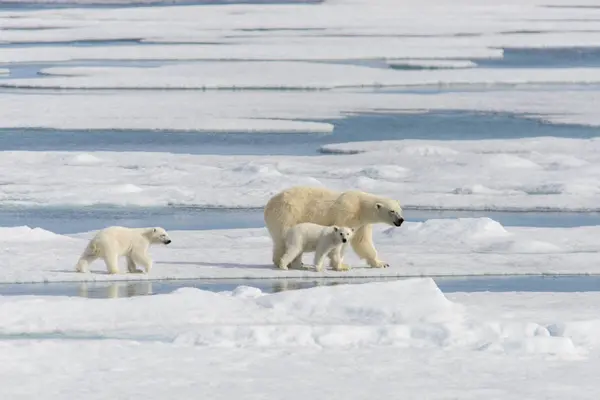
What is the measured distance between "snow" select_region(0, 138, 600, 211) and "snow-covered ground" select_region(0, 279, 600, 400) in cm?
393

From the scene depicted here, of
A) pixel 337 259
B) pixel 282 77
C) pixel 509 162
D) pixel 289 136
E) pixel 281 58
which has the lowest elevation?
pixel 337 259

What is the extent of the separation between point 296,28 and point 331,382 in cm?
2811

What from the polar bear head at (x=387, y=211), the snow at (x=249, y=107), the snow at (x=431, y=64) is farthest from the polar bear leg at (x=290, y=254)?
the snow at (x=431, y=64)

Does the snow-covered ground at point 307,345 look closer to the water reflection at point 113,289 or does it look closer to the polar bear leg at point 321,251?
the water reflection at point 113,289

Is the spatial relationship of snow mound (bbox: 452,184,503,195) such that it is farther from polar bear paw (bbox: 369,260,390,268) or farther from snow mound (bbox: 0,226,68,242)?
snow mound (bbox: 0,226,68,242)

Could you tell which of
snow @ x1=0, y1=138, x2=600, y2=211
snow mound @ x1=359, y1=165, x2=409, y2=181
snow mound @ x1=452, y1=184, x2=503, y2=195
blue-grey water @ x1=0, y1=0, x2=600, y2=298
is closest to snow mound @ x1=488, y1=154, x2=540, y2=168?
snow @ x1=0, y1=138, x2=600, y2=211

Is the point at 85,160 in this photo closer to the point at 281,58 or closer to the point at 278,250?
the point at 278,250

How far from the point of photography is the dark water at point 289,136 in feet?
48.1

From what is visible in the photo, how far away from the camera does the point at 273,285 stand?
759cm

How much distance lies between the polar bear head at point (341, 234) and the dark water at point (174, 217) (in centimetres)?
224

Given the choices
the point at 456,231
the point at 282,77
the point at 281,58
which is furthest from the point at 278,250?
the point at 281,58

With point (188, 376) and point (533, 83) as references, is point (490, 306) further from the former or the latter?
point (533, 83)

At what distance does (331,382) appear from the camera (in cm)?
529

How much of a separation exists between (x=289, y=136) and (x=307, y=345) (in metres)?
9.77
